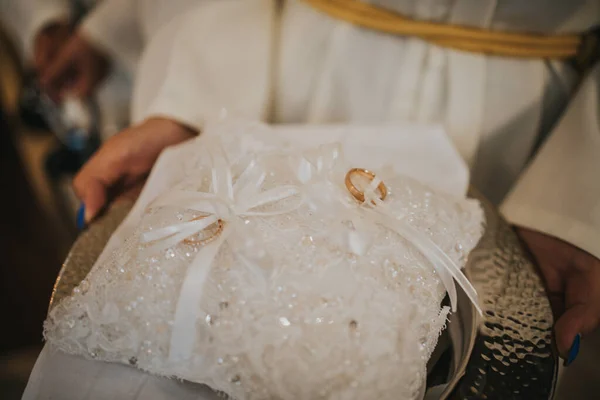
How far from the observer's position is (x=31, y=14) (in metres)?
0.98

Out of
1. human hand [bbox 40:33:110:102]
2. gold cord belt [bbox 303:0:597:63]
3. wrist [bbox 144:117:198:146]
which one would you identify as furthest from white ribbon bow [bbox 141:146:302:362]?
human hand [bbox 40:33:110:102]

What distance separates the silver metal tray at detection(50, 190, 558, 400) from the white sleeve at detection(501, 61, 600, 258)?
2.5 inches

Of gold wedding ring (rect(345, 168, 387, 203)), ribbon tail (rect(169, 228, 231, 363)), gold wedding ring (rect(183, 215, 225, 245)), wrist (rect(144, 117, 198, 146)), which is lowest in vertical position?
wrist (rect(144, 117, 198, 146))

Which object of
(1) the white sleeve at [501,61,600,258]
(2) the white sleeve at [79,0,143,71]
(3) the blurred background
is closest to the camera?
(1) the white sleeve at [501,61,600,258]

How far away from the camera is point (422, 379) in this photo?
→ 321mm

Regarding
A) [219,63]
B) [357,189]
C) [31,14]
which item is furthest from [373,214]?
[31,14]

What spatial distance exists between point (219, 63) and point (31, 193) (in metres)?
0.96

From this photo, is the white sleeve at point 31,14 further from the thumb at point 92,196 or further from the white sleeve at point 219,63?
the thumb at point 92,196

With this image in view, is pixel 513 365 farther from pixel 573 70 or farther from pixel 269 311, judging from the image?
pixel 573 70

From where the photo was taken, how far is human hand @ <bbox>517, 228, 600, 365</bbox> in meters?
0.38

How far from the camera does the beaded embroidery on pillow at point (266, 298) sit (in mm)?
300

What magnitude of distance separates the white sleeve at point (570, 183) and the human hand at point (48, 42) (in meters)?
0.98

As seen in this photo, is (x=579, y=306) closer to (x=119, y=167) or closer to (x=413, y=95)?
(x=413, y=95)

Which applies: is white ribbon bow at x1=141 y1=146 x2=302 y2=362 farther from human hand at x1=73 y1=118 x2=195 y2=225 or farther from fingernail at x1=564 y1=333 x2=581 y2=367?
fingernail at x1=564 y1=333 x2=581 y2=367
